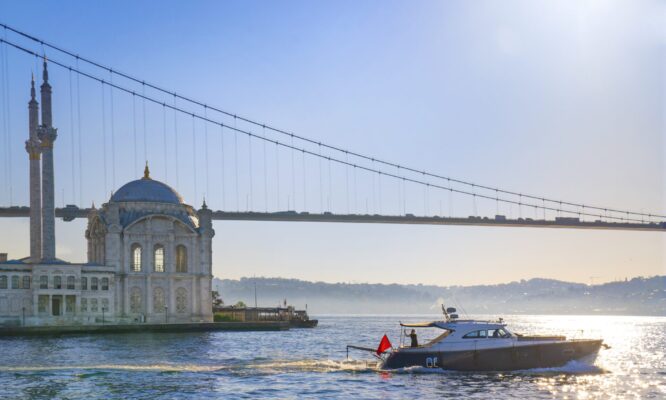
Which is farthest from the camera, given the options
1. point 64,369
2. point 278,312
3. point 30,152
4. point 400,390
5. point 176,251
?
point 278,312

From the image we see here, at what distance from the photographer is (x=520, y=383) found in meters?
41.7

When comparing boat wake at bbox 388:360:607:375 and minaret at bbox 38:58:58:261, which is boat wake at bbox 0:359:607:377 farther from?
minaret at bbox 38:58:58:261

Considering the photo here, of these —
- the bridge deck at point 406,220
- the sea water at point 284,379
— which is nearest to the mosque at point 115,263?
the bridge deck at point 406,220

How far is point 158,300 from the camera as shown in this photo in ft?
359

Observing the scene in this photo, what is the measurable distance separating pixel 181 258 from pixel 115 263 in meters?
9.03

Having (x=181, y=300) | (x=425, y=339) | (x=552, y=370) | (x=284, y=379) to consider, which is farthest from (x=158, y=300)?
(x=552, y=370)

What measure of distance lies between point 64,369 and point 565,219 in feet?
316

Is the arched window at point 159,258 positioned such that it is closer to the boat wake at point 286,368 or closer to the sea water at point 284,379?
the sea water at point 284,379

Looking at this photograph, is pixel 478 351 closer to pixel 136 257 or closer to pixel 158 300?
pixel 158 300

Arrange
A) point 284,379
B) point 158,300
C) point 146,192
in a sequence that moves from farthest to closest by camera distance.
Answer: point 146,192 → point 158,300 → point 284,379

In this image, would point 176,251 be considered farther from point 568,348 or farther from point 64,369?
point 568,348

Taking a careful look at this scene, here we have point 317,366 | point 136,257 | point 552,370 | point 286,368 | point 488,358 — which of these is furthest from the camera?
point 136,257

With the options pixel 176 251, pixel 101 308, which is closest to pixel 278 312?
pixel 176 251

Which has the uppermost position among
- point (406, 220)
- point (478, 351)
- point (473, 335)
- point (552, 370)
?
point (406, 220)
